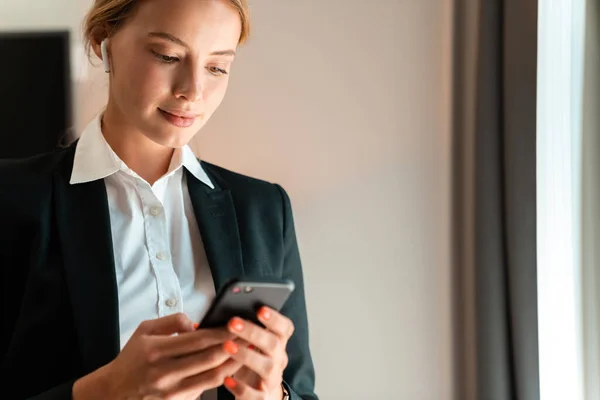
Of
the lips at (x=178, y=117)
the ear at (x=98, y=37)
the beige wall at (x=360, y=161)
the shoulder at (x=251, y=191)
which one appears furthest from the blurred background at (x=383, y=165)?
the lips at (x=178, y=117)

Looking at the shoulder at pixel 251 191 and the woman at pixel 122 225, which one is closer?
the woman at pixel 122 225

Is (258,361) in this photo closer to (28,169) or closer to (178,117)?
(178,117)

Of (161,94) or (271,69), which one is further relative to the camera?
(271,69)

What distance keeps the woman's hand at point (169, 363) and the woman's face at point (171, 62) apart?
351 millimetres

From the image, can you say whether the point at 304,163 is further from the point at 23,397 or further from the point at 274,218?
the point at 23,397

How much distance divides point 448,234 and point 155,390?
947 mm

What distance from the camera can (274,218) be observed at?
50.1 inches

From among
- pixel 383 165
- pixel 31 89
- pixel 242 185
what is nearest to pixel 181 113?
pixel 242 185

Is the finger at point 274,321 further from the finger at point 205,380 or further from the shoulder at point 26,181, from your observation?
the shoulder at point 26,181

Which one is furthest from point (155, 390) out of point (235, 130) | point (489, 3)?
point (489, 3)

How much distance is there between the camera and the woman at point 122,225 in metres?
1.02

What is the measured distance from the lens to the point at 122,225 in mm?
1111

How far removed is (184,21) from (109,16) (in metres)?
0.13

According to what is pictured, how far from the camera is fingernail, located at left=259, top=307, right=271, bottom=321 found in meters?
0.81
